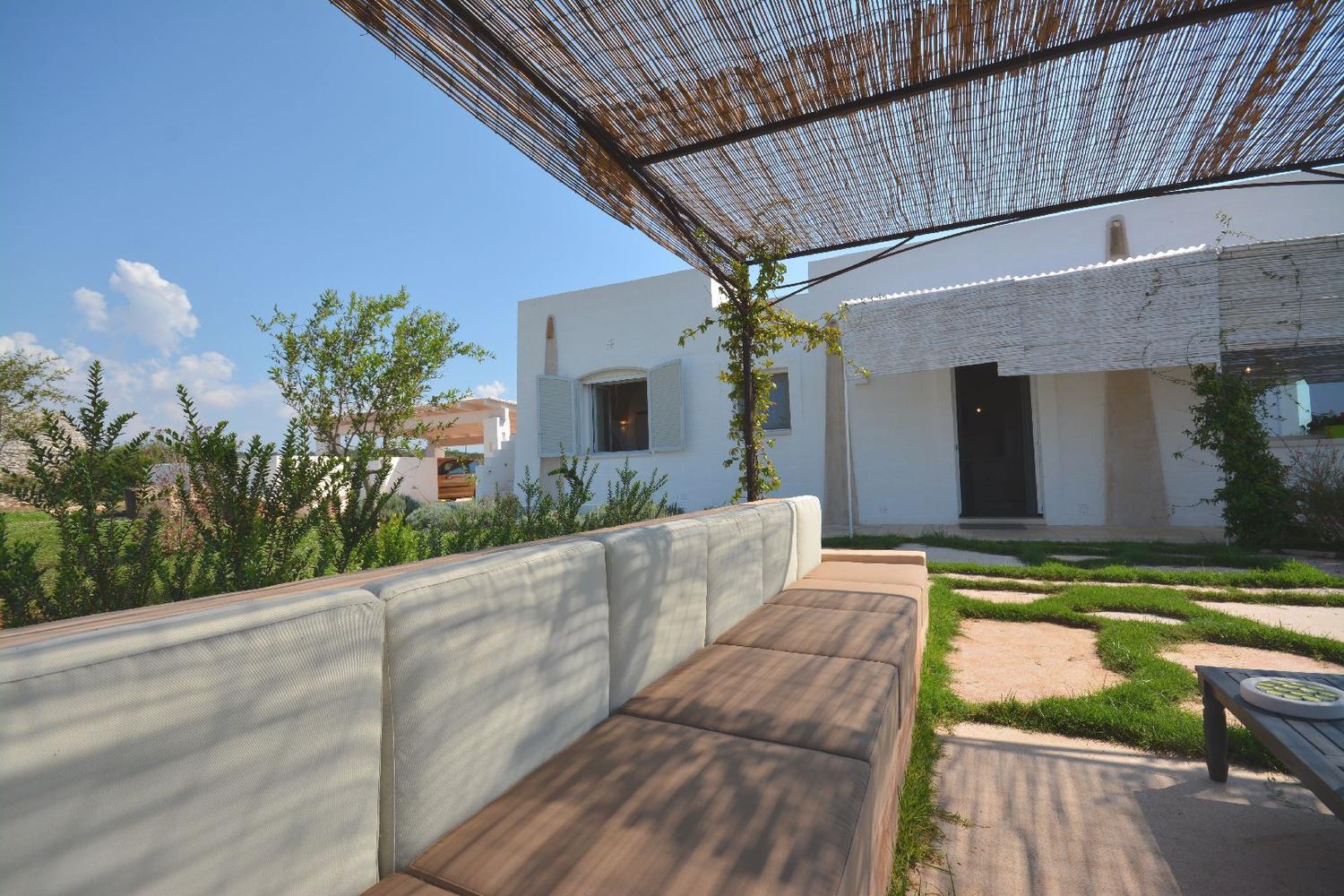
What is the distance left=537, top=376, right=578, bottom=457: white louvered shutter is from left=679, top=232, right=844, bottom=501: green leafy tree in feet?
17.4

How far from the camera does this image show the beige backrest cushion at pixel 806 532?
305 cm

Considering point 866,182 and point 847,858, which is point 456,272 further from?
point 847,858

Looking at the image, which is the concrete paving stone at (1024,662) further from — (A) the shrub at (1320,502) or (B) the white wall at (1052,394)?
(B) the white wall at (1052,394)

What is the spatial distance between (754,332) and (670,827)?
11.0 feet

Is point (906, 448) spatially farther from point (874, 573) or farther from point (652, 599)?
point (652, 599)

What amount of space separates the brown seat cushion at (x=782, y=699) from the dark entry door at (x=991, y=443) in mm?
7364

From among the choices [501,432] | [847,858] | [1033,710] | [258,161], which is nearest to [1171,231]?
[1033,710]

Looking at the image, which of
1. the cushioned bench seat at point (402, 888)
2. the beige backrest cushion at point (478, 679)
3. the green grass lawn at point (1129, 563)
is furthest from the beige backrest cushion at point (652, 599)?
the green grass lawn at point (1129, 563)

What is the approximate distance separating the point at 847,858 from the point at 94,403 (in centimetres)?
203

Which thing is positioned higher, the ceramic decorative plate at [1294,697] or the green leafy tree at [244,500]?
Result: the green leafy tree at [244,500]

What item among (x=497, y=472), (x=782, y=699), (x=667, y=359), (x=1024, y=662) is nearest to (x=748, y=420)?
(x=1024, y=662)

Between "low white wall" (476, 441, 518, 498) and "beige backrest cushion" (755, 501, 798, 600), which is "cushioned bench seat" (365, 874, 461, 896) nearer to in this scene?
"beige backrest cushion" (755, 501, 798, 600)

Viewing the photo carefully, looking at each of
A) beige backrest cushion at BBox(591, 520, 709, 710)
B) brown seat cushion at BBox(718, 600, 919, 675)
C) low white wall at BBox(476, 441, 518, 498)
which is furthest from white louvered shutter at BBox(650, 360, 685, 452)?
beige backrest cushion at BBox(591, 520, 709, 710)

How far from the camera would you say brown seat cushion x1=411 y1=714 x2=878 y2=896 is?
794mm
